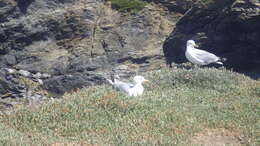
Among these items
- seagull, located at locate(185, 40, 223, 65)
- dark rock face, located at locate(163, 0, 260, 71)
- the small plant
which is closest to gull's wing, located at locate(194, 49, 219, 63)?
seagull, located at locate(185, 40, 223, 65)

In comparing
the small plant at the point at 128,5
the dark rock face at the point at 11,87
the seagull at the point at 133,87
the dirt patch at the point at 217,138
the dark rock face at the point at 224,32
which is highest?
the dirt patch at the point at 217,138

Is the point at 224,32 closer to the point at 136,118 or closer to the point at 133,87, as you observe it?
the point at 133,87

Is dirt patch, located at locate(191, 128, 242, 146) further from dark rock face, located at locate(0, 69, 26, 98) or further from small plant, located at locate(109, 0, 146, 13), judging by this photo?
small plant, located at locate(109, 0, 146, 13)

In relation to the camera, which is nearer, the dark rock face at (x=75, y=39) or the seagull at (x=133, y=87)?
the seagull at (x=133, y=87)

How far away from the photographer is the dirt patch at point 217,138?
1333cm

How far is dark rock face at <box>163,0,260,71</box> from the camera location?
23.2 metres

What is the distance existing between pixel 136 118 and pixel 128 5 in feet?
45.2

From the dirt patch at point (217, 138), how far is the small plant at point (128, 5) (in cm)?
1402

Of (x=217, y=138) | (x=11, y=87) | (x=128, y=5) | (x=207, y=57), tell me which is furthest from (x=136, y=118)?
(x=128, y=5)

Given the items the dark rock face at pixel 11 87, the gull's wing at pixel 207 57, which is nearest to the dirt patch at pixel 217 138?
the gull's wing at pixel 207 57

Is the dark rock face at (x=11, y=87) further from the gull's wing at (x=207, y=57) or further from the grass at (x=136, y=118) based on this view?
the gull's wing at (x=207, y=57)

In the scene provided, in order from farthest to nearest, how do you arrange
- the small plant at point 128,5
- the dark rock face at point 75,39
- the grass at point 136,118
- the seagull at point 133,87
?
1. the small plant at point 128,5
2. the dark rock face at point 75,39
3. the seagull at point 133,87
4. the grass at point 136,118

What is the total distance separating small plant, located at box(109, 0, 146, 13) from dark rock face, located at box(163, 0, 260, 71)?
2.35 m

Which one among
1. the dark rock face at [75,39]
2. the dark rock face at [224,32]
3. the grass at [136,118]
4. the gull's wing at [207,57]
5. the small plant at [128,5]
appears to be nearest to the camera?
the grass at [136,118]
